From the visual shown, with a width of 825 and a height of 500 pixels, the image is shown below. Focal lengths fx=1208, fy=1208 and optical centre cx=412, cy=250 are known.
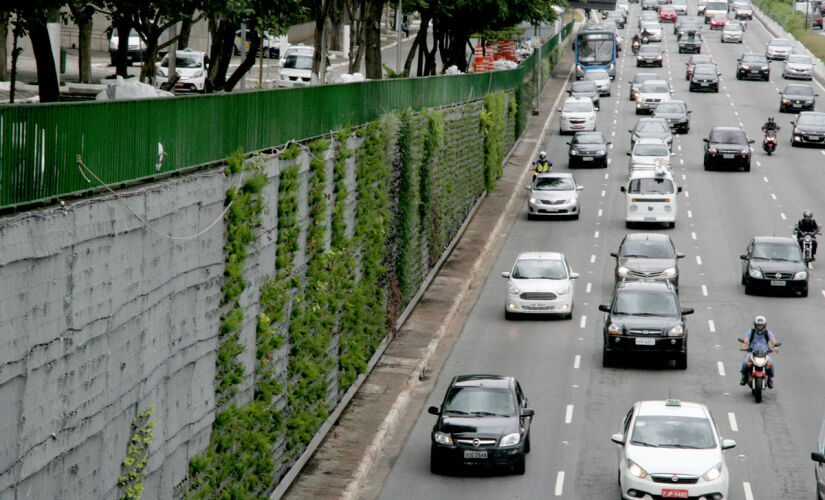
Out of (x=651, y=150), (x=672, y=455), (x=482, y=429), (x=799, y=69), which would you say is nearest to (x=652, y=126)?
(x=651, y=150)

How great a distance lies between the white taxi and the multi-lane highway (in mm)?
1033

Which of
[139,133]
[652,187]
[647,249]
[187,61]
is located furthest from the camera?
[187,61]

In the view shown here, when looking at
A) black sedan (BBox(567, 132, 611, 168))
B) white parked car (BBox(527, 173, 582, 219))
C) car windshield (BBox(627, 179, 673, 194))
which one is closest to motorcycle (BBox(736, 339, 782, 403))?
car windshield (BBox(627, 179, 673, 194))

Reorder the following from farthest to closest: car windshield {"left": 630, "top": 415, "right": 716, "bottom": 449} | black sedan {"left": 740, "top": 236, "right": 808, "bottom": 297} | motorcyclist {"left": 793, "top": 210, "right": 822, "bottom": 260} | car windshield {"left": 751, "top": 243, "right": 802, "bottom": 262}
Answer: motorcyclist {"left": 793, "top": 210, "right": 822, "bottom": 260}, car windshield {"left": 751, "top": 243, "right": 802, "bottom": 262}, black sedan {"left": 740, "top": 236, "right": 808, "bottom": 297}, car windshield {"left": 630, "top": 415, "right": 716, "bottom": 449}

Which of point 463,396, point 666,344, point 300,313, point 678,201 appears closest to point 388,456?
point 463,396

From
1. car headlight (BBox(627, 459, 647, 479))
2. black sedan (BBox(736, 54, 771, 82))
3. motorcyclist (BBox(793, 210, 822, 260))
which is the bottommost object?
car headlight (BBox(627, 459, 647, 479))

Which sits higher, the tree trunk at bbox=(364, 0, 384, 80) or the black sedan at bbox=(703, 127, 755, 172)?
the tree trunk at bbox=(364, 0, 384, 80)

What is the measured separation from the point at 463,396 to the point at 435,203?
45.4 ft

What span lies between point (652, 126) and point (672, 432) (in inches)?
1541

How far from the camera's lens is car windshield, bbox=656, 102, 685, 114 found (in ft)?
207

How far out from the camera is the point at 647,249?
34062mm

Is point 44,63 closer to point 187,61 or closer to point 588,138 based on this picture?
point 187,61

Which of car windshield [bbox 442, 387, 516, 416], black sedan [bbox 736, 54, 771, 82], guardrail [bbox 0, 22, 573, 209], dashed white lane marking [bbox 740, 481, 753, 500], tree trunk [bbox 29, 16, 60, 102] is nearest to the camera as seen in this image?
guardrail [bbox 0, 22, 573, 209]

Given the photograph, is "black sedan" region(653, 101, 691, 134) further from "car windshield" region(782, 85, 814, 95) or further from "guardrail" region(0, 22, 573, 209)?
"guardrail" region(0, 22, 573, 209)
